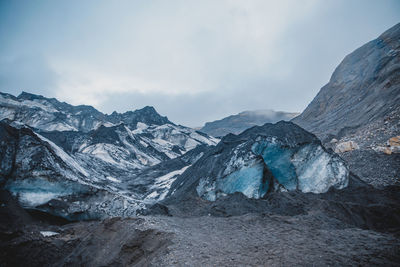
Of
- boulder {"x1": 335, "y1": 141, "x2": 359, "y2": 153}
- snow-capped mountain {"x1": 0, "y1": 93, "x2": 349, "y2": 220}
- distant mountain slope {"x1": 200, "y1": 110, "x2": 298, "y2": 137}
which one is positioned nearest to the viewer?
snow-capped mountain {"x1": 0, "y1": 93, "x2": 349, "y2": 220}

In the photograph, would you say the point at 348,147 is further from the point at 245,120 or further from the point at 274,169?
the point at 245,120

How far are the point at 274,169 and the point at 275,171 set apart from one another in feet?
0.32

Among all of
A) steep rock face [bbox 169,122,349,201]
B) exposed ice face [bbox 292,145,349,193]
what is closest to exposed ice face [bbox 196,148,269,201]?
steep rock face [bbox 169,122,349,201]

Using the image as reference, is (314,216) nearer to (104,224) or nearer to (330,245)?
(330,245)

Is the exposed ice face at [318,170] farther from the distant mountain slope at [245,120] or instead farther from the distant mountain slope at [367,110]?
the distant mountain slope at [245,120]

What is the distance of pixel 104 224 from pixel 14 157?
16.8ft

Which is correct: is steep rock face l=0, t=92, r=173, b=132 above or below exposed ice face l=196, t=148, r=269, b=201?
above

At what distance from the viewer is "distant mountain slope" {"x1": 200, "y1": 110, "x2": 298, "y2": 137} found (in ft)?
286

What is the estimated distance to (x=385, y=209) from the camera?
744 cm

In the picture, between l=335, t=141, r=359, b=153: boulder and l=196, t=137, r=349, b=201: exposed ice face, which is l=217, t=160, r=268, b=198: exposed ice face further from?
l=335, t=141, r=359, b=153: boulder

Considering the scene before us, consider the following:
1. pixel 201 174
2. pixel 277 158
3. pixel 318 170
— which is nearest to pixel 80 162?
pixel 201 174

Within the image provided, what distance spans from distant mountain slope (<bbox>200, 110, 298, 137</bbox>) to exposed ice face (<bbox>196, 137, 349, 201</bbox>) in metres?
72.3

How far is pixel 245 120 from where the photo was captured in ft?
305

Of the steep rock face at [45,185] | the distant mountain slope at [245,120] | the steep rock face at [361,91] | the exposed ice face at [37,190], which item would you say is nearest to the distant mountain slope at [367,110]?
the steep rock face at [361,91]
